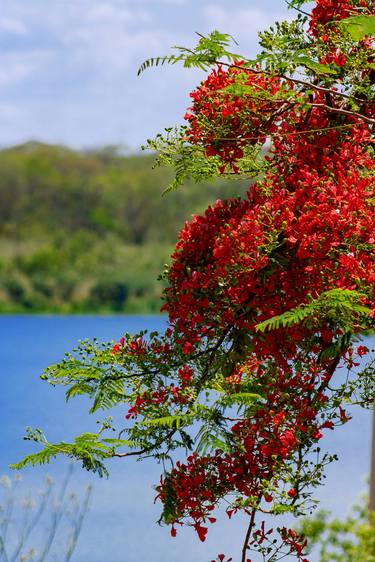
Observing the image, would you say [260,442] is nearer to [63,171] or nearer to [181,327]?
[181,327]

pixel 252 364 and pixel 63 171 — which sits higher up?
pixel 63 171

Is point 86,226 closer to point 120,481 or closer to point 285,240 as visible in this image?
point 120,481

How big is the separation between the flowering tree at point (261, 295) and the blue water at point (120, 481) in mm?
4114

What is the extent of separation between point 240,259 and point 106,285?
30.7 meters

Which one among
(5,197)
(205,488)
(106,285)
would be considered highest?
(5,197)

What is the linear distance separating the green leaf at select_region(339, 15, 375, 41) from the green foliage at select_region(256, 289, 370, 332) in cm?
60

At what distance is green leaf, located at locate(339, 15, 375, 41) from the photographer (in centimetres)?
237

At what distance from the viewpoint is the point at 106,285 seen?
109 feet

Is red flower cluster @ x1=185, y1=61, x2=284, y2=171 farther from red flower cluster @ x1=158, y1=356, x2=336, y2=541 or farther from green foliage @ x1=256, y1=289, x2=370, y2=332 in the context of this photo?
red flower cluster @ x1=158, y1=356, x2=336, y2=541

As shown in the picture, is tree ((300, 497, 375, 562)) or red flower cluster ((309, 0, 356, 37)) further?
tree ((300, 497, 375, 562))

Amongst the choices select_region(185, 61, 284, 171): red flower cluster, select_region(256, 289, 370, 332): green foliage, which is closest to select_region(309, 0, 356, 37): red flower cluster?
select_region(185, 61, 284, 171): red flower cluster

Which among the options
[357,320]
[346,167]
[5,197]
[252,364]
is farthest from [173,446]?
[5,197]

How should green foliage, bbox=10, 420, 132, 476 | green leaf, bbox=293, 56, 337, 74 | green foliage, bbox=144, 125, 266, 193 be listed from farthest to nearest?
1. green foliage, bbox=144, 125, 266, 193
2. green foliage, bbox=10, 420, 132, 476
3. green leaf, bbox=293, 56, 337, 74

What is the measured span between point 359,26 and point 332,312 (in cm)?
71
